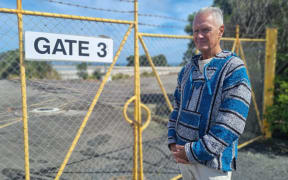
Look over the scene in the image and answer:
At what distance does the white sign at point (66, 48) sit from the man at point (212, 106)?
4.05 feet

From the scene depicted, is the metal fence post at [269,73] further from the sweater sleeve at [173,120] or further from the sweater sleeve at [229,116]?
the sweater sleeve at [229,116]

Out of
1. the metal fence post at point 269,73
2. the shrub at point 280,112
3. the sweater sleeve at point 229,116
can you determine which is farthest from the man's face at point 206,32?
the metal fence post at point 269,73

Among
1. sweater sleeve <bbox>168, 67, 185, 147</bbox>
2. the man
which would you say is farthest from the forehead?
sweater sleeve <bbox>168, 67, 185, 147</bbox>

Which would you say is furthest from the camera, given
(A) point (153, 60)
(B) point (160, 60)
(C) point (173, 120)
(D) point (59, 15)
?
(B) point (160, 60)

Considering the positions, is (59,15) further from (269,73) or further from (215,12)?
(269,73)

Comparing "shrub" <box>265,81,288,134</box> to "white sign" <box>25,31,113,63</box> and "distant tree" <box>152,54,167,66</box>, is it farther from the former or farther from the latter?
"white sign" <box>25,31,113,63</box>

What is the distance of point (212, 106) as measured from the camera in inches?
57.1

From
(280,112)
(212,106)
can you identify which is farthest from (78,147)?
(280,112)

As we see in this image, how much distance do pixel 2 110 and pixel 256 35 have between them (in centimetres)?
647

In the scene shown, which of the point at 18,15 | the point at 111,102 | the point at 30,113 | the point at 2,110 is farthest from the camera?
the point at 111,102

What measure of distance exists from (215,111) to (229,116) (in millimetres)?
121

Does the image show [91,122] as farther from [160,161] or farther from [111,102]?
[160,161]

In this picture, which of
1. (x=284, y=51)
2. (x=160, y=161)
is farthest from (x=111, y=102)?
(x=284, y=51)

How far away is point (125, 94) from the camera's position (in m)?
6.47
